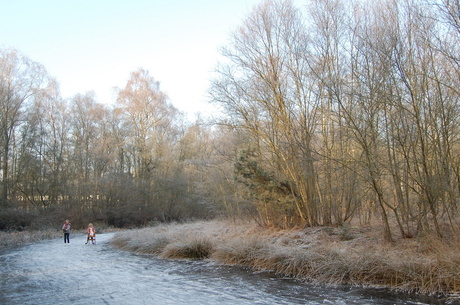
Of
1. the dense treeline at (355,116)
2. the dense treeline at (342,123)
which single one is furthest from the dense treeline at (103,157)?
the dense treeline at (355,116)

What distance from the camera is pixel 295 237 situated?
1340 centimetres

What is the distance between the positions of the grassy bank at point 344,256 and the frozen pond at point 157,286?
65 cm

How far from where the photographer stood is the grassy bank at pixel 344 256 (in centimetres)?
779

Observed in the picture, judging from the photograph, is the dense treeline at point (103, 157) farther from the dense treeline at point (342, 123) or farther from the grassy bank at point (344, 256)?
the grassy bank at point (344, 256)

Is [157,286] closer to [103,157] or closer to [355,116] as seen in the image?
[355,116]

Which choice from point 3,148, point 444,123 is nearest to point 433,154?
point 444,123

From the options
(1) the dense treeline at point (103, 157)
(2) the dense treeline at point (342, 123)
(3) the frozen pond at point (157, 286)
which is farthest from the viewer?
(1) the dense treeline at point (103, 157)

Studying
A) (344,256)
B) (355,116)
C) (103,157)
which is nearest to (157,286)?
(344,256)

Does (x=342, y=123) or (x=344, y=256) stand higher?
(x=342, y=123)

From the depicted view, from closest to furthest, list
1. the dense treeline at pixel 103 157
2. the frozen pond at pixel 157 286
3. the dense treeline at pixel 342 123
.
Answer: the frozen pond at pixel 157 286 < the dense treeline at pixel 342 123 < the dense treeline at pixel 103 157

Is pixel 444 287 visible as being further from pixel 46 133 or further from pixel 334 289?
pixel 46 133

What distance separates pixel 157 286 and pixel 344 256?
4759 mm

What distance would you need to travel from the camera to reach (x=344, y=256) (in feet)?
30.8

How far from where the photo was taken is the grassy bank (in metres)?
7.79
